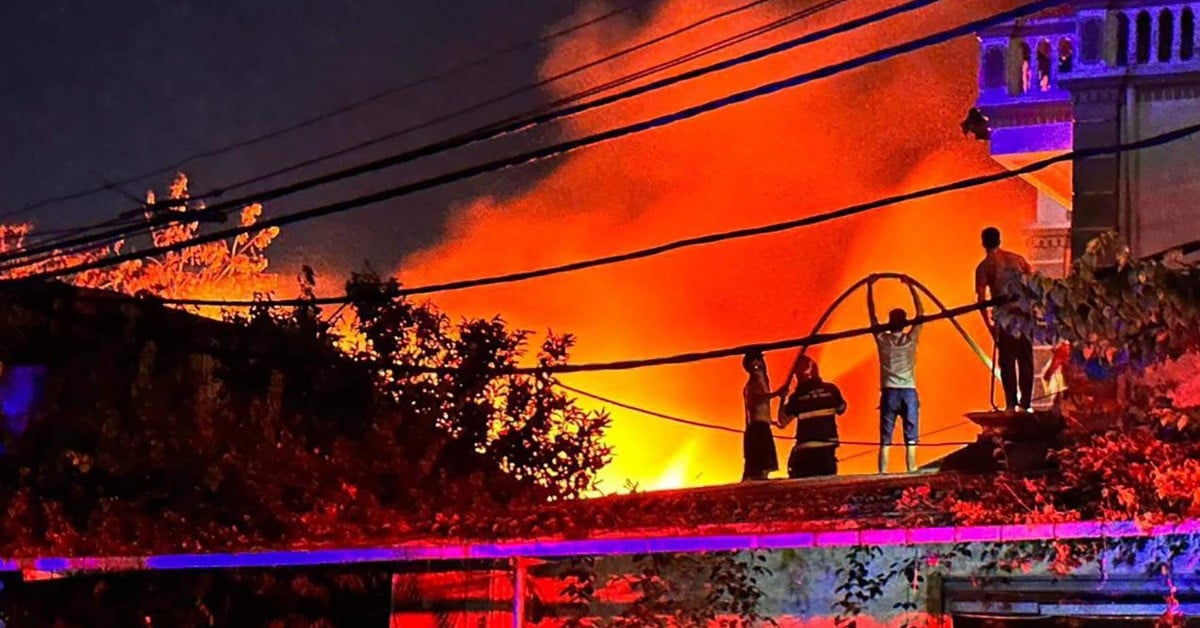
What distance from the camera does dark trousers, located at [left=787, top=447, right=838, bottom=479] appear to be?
13000mm

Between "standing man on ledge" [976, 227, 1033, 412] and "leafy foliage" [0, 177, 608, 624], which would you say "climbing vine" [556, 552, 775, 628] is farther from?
"standing man on ledge" [976, 227, 1033, 412]

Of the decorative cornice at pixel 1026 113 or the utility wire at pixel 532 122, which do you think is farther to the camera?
the decorative cornice at pixel 1026 113

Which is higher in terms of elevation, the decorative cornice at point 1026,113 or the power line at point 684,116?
the decorative cornice at point 1026,113

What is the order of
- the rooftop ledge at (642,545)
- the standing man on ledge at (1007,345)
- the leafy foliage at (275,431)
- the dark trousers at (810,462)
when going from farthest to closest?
the dark trousers at (810,462) < the leafy foliage at (275,431) < the standing man on ledge at (1007,345) < the rooftop ledge at (642,545)

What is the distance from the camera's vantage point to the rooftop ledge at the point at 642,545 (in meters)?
7.41

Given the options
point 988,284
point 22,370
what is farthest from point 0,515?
point 988,284

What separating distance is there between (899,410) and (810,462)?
2.77ft

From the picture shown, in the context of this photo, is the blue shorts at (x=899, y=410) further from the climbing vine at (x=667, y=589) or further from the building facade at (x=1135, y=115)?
the climbing vine at (x=667, y=589)

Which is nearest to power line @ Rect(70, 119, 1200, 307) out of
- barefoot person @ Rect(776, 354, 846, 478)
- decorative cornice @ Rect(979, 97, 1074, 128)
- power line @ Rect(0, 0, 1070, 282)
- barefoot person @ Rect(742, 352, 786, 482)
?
power line @ Rect(0, 0, 1070, 282)

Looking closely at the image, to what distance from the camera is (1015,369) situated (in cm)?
1207

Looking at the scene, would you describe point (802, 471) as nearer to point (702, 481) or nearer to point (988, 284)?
point (988, 284)

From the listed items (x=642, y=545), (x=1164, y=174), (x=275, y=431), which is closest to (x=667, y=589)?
(x=642, y=545)

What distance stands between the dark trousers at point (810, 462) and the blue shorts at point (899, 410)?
536 millimetres

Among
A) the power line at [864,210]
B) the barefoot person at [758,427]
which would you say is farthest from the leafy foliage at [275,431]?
the barefoot person at [758,427]
